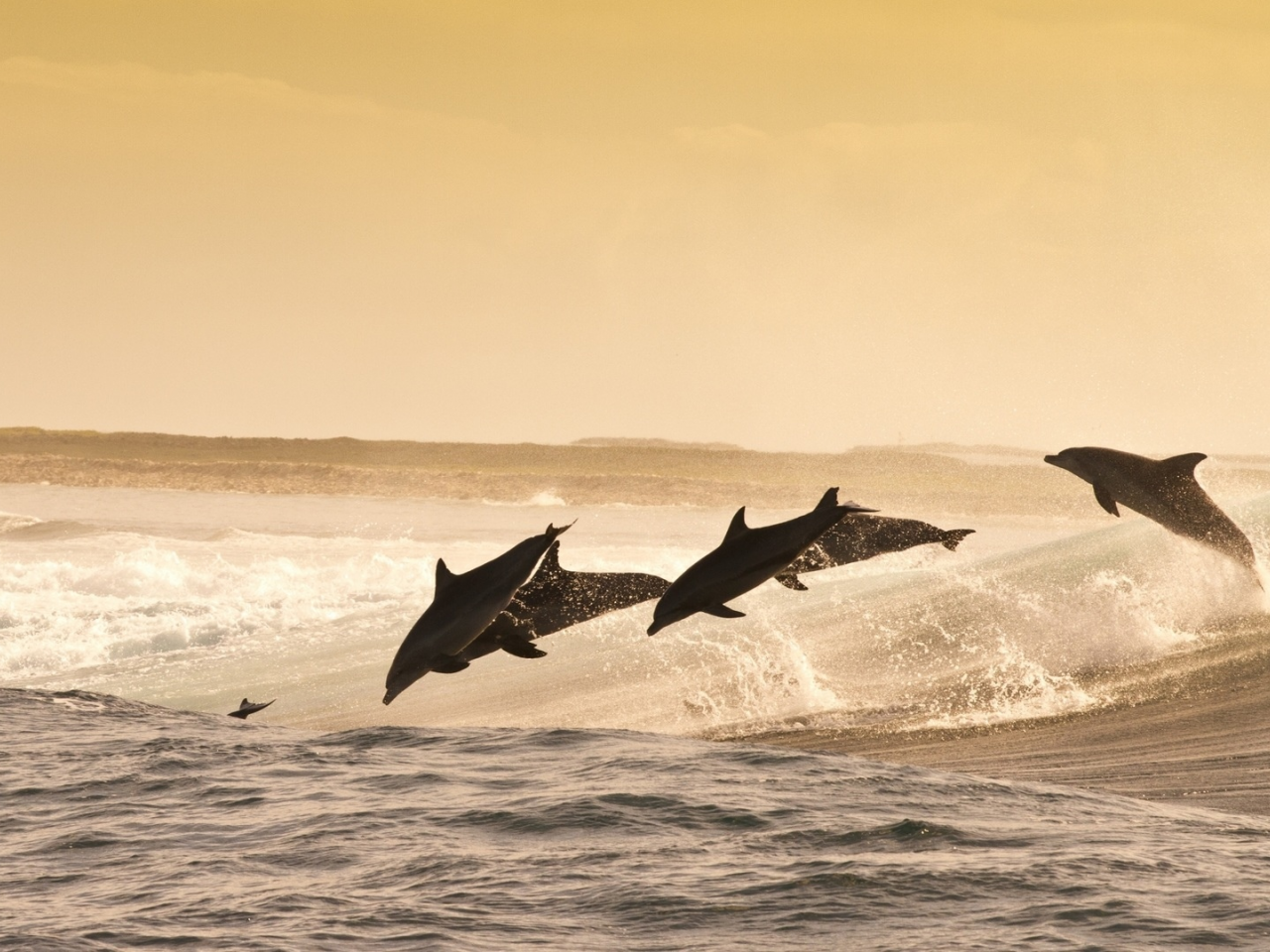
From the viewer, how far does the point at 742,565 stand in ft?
10.1

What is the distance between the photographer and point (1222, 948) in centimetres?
489

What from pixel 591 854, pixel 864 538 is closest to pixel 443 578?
pixel 864 538

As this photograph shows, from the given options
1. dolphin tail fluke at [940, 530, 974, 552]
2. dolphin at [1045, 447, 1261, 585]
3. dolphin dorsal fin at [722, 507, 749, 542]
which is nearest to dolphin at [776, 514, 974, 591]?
dolphin tail fluke at [940, 530, 974, 552]

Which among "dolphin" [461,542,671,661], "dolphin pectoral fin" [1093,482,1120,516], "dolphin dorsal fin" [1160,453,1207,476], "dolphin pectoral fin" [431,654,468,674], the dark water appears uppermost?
Result: "dolphin dorsal fin" [1160,453,1207,476]

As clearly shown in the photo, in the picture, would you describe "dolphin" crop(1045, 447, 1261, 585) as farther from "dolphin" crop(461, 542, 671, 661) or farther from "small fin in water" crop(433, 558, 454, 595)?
"small fin in water" crop(433, 558, 454, 595)

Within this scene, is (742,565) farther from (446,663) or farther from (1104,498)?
(1104,498)

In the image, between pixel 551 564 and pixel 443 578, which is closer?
pixel 551 564

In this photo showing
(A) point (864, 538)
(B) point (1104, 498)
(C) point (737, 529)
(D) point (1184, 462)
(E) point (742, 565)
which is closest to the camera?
(E) point (742, 565)

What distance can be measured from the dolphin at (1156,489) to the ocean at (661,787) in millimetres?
1407

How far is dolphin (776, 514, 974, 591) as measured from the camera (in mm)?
3158

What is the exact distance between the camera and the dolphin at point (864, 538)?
124 inches


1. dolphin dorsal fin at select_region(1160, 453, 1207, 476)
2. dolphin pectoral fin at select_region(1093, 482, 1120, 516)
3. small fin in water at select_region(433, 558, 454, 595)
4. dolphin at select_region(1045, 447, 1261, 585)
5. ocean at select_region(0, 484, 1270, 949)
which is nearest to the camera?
small fin in water at select_region(433, 558, 454, 595)

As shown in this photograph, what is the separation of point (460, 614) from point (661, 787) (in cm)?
452

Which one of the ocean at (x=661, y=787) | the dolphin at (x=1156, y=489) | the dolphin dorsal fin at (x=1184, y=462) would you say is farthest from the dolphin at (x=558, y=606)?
the dolphin dorsal fin at (x=1184, y=462)
